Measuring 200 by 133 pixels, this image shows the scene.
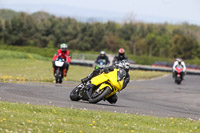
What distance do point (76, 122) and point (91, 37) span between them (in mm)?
87039

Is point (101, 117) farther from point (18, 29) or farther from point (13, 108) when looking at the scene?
point (18, 29)

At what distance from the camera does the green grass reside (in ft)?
24.7

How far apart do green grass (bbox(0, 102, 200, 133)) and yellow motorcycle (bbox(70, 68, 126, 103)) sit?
7.55ft

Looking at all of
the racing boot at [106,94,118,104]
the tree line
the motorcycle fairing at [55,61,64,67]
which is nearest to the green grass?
the racing boot at [106,94,118,104]

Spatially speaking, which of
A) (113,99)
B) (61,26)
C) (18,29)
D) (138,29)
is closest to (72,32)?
(61,26)

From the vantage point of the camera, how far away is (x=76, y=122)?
848cm

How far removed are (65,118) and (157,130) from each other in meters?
1.84

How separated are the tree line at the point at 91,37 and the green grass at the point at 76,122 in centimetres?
7808

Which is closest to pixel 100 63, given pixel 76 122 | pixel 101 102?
pixel 101 102

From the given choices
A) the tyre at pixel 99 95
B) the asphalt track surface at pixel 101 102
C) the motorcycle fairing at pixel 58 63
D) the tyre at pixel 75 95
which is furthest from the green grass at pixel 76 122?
the motorcycle fairing at pixel 58 63

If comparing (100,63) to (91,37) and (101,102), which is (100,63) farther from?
(91,37)

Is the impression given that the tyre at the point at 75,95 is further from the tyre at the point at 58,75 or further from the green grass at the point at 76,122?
the tyre at the point at 58,75

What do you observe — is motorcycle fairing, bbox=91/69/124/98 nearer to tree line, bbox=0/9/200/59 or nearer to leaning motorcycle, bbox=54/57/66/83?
leaning motorcycle, bbox=54/57/66/83

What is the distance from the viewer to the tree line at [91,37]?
8812cm
